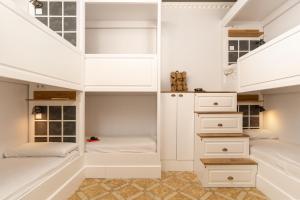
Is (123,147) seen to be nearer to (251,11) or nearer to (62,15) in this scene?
(62,15)

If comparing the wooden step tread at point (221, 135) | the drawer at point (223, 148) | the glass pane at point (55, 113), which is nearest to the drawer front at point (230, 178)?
the drawer at point (223, 148)

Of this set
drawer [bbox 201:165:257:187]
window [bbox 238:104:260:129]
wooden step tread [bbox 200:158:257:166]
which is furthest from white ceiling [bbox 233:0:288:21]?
drawer [bbox 201:165:257:187]

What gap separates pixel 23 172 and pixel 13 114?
0.98 meters

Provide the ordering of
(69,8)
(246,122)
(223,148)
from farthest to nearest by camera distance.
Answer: (246,122)
(69,8)
(223,148)

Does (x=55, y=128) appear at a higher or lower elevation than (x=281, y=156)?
higher

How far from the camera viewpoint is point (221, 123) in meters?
2.82

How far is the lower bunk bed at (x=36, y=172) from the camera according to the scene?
4.97ft

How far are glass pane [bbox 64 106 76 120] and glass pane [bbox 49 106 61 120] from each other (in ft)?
0.28

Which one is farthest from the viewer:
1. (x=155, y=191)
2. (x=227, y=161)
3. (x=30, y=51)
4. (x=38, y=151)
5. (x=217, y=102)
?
(x=217, y=102)

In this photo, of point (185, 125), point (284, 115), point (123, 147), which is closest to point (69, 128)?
point (123, 147)

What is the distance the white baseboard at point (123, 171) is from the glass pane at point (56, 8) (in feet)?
6.74

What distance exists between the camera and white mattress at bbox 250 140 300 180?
196 cm

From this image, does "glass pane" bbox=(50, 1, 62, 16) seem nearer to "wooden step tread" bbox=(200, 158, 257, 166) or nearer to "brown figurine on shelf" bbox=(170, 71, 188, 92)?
"brown figurine on shelf" bbox=(170, 71, 188, 92)

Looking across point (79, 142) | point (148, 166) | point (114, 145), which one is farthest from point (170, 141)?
point (79, 142)
